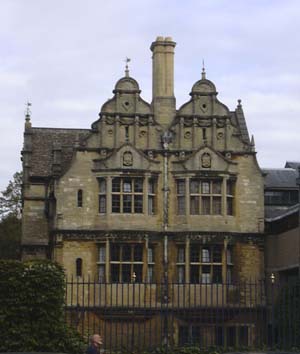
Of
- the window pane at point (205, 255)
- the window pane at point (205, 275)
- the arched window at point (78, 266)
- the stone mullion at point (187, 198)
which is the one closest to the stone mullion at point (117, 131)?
the stone mullion at point (187, 198)

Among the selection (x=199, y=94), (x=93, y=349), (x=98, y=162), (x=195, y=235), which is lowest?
(x=93, y=349)

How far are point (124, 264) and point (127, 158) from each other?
187 inches

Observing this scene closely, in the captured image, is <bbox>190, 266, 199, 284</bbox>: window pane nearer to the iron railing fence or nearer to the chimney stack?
the iron railing fence

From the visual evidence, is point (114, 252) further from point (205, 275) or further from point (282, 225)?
point (282, 225)

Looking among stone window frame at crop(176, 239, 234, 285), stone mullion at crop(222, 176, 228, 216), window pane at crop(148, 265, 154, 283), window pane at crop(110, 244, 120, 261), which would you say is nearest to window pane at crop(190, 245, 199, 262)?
stone window frame at crop(176, 239, 234, 285)

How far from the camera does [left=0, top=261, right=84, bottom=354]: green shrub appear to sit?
84.7ft

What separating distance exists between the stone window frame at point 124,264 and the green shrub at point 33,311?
13.5 metres

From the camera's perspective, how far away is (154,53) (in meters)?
43.4

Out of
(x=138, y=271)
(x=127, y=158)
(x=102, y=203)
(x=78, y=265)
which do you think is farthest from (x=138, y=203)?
(x=78, y=265)

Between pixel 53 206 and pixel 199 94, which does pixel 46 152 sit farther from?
pixel 199 94

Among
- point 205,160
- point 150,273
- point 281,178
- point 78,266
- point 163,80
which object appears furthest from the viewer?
point 281,178

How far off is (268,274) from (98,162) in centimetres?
939

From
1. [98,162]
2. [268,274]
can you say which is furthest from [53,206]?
[268,274]

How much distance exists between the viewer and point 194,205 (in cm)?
4159
